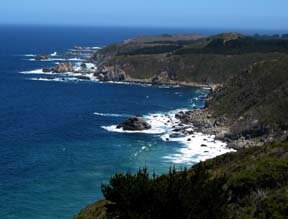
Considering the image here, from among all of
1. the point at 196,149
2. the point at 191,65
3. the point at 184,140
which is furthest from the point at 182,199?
the point at 191,65

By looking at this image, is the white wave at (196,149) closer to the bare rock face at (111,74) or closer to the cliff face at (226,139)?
the cliff face at (226,139)

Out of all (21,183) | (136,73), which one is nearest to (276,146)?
(21,183)

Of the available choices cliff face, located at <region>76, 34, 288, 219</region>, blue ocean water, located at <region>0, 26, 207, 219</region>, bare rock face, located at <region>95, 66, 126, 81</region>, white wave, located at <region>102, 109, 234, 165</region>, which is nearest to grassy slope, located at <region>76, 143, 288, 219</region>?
cliff face, located at <region>76, 34, 288, 219</region>

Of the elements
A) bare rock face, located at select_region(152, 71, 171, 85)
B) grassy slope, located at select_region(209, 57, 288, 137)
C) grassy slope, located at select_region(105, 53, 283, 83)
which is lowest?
bare rock face, located at select_region(152, 71, 171, 85)

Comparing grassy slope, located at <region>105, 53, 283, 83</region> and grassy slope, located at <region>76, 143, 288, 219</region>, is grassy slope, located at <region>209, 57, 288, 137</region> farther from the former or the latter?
grassy slope, located at <region>76, 143, 288, 219</region>

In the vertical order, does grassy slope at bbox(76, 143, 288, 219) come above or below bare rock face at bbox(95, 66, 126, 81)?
above

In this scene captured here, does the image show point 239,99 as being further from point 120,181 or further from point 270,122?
point 120,181

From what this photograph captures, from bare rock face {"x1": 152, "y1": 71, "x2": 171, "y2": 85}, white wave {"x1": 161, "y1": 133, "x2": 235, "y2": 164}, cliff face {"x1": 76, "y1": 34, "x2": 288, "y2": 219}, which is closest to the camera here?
cliff face {"x1": 76, "y1": 34, "x2": 288, "y2": 219}

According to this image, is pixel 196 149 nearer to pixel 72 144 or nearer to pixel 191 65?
pixel 72 144
